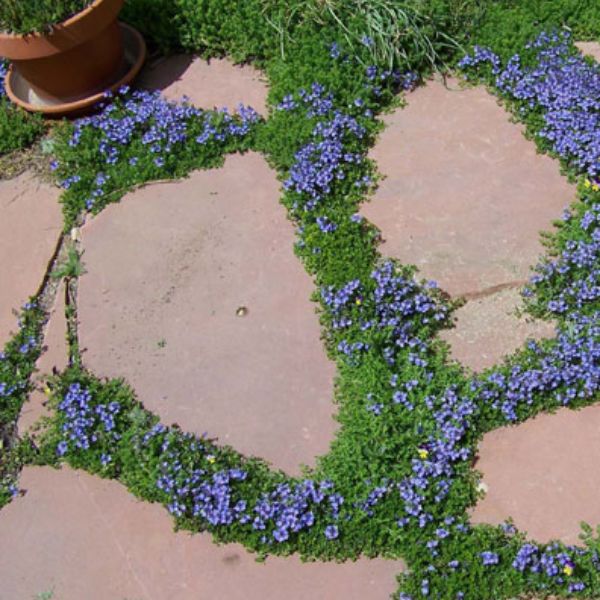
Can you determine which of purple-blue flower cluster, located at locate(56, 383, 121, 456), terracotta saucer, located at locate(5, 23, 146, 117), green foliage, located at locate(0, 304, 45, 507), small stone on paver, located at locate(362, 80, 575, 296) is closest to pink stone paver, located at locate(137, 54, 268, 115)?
terracotta saucer, located at locate(5, 23, 146, 117)

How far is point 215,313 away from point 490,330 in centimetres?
130

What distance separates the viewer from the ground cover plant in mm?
3883

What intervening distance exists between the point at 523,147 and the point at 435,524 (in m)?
2.26

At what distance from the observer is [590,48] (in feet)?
18.6

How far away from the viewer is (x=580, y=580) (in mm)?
3678

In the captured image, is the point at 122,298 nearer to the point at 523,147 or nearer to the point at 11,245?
the point at 11,245

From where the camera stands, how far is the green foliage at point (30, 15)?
5191 millimetres

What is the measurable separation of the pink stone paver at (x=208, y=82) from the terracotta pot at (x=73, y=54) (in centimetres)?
28

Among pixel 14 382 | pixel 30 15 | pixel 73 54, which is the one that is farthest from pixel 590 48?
pixel 14 382

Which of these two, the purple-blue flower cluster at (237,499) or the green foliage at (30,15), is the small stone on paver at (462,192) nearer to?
the purple-blue flower cluster at (237,499)

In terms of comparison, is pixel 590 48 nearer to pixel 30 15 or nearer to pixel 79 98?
pixel 79 98

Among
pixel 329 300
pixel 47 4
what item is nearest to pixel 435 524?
pixel 329 300

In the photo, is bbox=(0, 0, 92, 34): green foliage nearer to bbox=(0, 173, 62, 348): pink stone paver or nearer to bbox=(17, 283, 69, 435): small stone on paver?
bbox=(0, 173, 62, 348): pink stone paver

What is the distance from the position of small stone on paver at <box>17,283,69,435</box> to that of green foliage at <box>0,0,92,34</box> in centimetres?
144
